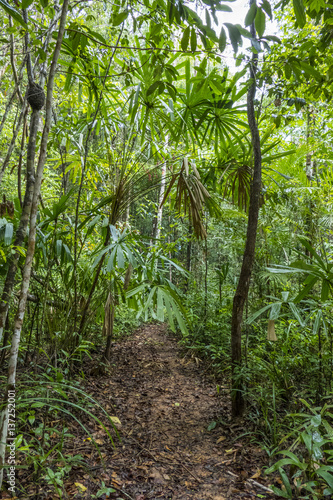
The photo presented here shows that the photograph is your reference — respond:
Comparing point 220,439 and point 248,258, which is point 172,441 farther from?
point 248,258

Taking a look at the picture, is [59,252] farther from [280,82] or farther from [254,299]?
[254,299]

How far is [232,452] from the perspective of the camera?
6.36 feet

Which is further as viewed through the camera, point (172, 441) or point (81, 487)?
point (172, 441)

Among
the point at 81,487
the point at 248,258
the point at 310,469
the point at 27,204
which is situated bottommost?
the point at 81,487

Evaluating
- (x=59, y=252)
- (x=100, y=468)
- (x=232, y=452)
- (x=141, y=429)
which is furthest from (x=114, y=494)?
(x=59, y=252)

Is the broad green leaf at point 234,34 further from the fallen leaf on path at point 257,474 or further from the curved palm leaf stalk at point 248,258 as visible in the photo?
the fallen leaf on path at point 257,474

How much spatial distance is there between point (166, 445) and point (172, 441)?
73 mm

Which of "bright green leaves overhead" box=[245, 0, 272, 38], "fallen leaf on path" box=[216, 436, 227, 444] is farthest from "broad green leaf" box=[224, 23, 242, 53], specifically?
"fallen leaf on path" box=[216, 436, 227, 444]

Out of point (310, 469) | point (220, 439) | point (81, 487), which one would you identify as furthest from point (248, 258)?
point (81, 487)

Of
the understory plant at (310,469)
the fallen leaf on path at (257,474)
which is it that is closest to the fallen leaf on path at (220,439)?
the fallen leaf on path at (257,474)

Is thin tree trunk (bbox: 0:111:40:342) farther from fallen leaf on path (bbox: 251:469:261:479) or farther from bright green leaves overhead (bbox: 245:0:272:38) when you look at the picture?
fallen leaf on path (bbox: 251:469:261:479)

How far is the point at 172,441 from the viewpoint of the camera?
2.10 meters

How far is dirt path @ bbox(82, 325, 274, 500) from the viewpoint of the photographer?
1.60 m

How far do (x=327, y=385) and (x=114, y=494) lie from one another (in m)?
1.63
